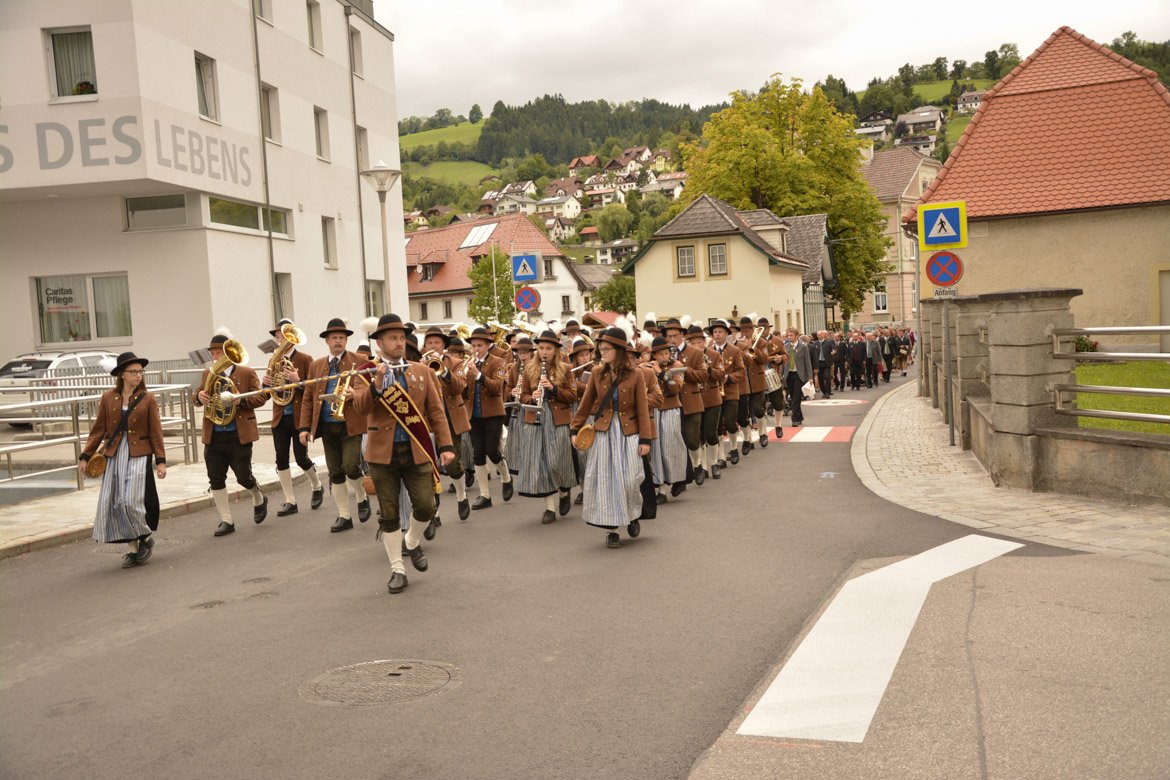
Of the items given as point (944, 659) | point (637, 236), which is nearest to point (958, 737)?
point (944, 659)

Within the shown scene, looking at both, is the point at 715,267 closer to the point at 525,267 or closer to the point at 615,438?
the point at 525,267

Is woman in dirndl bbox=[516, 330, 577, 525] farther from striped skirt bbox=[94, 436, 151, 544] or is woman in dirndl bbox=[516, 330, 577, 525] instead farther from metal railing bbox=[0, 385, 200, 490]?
metal railing bbox=[0, 385, 200, 490]

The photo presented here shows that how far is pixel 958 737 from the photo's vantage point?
444 centimetres

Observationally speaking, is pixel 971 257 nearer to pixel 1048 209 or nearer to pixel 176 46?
pixel 1048 209

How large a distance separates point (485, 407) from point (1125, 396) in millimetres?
9579

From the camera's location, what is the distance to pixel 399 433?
7980 millimetres

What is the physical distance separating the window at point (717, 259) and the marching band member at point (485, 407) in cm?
3410

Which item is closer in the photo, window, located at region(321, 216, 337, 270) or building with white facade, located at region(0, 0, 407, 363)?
building with white facade, located at region(0, 0, 407, 363)

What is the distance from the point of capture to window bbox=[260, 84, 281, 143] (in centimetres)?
2800

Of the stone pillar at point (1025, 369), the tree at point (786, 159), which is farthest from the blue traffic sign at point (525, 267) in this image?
the tree at point (786, 159)

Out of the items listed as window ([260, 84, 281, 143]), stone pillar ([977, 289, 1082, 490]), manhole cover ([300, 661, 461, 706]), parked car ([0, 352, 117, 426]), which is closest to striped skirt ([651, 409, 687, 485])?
stone pillar ([977, 289, 1082, 490])

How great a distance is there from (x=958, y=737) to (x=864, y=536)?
450 centimetres

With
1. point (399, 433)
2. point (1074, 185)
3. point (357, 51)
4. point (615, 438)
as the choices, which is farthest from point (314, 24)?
point (399, 433)

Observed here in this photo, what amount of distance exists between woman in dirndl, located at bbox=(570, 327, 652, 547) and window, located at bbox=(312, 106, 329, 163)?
79.6 feet
